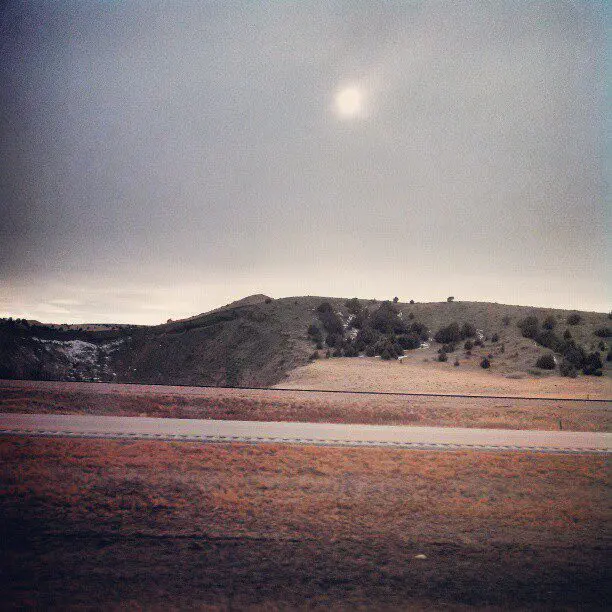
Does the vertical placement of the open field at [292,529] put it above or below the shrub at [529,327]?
below

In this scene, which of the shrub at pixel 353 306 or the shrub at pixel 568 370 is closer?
the shrub at pixel 568 370

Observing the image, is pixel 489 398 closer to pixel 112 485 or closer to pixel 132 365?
pixel 112 485

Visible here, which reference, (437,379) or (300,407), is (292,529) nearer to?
(300,407)

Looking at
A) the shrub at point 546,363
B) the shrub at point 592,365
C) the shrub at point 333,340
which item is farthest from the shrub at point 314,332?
the shrub at point 592,365

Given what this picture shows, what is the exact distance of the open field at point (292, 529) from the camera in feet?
16.3

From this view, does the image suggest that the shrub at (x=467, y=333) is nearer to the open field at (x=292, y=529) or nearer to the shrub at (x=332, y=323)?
the shrub at (x=332, y=323)

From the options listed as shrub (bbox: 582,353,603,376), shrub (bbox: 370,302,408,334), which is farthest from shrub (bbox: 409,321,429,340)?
shrub (bbox: 582,353,603,376)

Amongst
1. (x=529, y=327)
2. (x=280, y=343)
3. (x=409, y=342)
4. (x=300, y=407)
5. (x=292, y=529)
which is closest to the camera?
(x=292, y=529)

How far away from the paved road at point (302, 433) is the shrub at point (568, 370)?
84.0ft

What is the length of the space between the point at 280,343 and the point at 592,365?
27.4m

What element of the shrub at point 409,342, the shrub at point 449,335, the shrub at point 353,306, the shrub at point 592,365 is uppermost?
the shrub at point 353,306

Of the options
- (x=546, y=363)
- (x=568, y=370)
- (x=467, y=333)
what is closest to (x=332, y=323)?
(x=467, y=333)

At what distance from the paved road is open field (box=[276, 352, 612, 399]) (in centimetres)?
1671

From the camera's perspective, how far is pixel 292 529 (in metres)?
6.66
